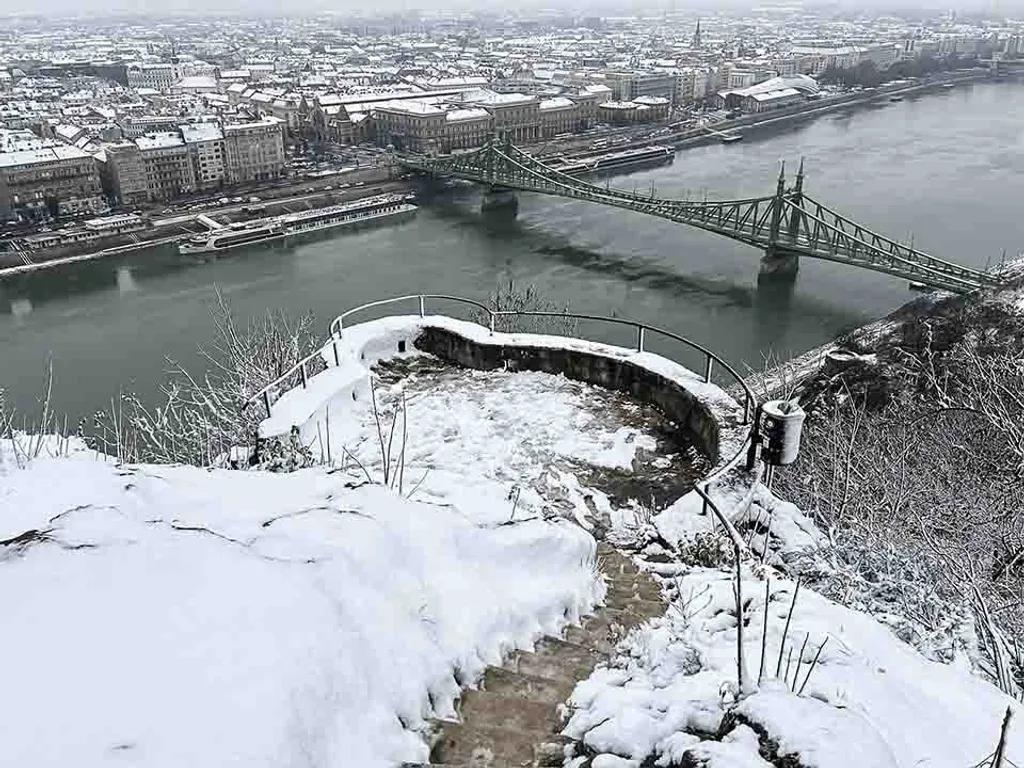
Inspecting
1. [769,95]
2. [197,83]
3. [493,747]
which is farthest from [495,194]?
[197,83]

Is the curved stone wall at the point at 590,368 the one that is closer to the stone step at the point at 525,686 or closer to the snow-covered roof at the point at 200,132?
the stone step at the point at 525,686

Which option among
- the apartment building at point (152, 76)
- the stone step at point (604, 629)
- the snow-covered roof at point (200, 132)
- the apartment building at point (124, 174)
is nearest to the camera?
the stone step at point (604, 629)

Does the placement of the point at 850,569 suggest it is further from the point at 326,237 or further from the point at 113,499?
the point at 326,237

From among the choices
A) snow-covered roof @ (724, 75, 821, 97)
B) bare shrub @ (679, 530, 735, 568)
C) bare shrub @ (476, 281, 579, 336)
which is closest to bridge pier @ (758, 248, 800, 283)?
bare shrub @ (476, 281, 579, 336)

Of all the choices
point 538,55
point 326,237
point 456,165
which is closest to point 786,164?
point 456,165

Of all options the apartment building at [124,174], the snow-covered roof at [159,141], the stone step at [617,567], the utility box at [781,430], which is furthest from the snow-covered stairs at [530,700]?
the snow-covered roof at [159,141]
